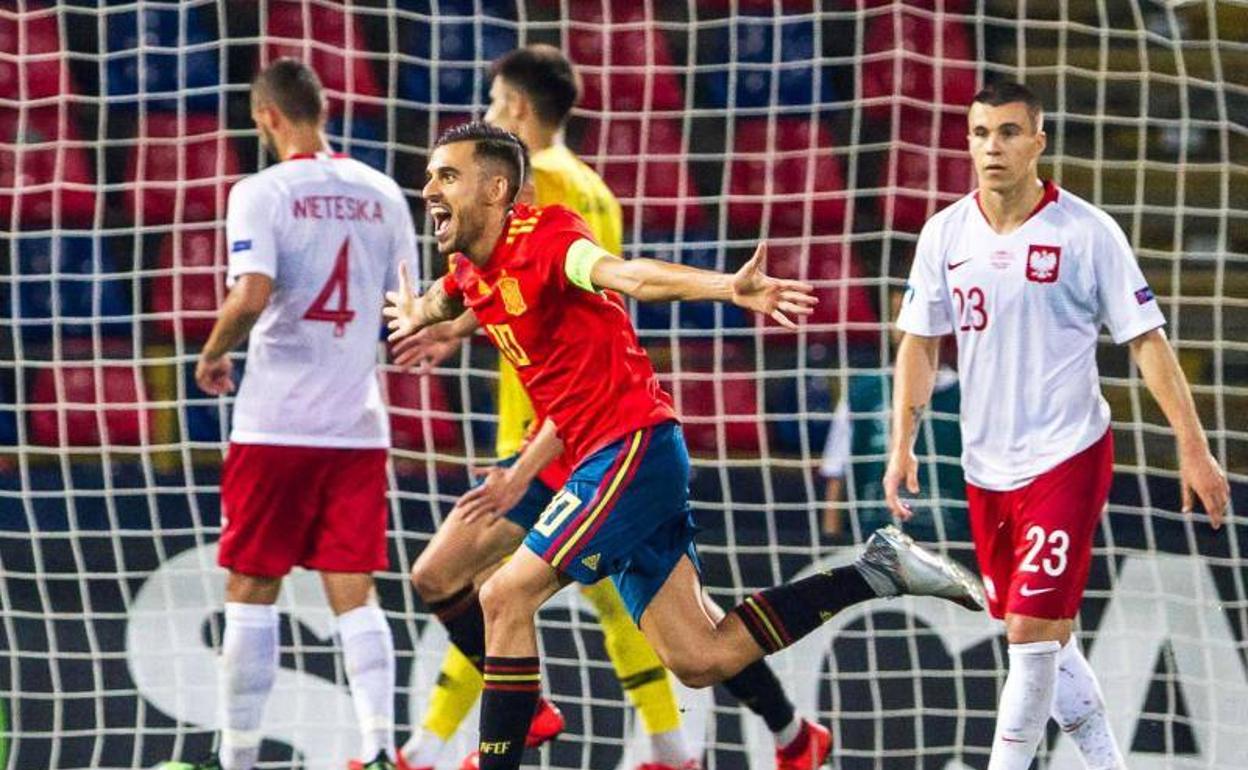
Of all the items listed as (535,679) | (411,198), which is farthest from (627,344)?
(411,198)

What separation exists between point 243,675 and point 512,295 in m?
1.56

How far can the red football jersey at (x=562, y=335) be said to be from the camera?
4.50 metres

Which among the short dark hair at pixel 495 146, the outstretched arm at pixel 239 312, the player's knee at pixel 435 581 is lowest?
the player's knee at pixel 435 581

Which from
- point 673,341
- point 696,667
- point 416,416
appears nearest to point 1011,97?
point 696,667

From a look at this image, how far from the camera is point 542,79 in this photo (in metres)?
5.69

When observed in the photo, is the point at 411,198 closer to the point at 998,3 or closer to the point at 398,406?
the point at 398,406

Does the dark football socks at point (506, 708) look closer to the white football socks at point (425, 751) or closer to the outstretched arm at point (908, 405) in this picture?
the outstretched arm at point (908, 405)

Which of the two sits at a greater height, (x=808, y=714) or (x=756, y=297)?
(x=756, y=297)

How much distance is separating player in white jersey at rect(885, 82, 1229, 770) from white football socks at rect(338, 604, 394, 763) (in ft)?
4.90

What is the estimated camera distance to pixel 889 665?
263 inches

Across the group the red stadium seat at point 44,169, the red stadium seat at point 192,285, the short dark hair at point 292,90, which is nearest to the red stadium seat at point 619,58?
the red stadium seat at point 192,285

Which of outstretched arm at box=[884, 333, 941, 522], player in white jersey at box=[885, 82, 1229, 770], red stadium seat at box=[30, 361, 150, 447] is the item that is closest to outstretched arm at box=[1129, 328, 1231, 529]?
player in white jersey at box=[885, 82, 1229, 770]

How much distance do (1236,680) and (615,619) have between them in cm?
201

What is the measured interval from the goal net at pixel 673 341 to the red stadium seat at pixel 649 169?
0.9 inches
